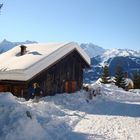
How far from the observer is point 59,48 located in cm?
2756

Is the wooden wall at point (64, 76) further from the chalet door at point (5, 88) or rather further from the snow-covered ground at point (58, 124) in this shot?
the snow-covered ground at point (58, 124)

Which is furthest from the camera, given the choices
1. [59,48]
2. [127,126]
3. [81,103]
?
[59,48]

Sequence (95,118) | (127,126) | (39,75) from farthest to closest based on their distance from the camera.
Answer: (39,75) → (95,118) → (127,126)

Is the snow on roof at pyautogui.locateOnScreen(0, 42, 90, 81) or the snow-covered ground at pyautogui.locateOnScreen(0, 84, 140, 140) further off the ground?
the snow on roof at pyautogui.locateOnScreen(0, 42, 90, 81)

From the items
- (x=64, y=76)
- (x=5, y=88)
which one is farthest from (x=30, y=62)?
(x=64, y=76)

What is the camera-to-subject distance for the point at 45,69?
2547 cm

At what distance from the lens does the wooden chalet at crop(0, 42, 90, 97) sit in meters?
24.2

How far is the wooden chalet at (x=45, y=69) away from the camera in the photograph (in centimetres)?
2417

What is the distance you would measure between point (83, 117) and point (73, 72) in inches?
526

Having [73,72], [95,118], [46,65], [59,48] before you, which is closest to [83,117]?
[95,118]

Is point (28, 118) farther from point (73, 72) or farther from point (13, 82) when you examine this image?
point (73, 72)

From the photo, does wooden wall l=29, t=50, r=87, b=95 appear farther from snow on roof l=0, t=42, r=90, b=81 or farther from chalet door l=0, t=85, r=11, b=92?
chalet door l=0, t=85, r=11, b=92

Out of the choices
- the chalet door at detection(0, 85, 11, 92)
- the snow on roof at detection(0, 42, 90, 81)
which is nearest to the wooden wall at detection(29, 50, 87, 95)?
the snow on roof at detection(0, 42, 90, 81)

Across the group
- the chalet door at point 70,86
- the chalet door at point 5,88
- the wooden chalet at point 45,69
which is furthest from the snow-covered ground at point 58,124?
the chalet door at point 70,86
